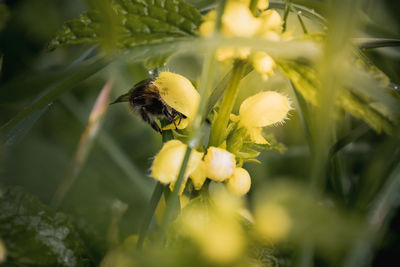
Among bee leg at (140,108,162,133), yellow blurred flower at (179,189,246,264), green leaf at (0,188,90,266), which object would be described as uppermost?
yellow blurred flower at (179,189,246,264)

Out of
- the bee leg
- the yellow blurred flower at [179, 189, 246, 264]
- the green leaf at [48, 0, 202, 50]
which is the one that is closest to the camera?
the yellow blurred flower at [179, 189, 246, 264]

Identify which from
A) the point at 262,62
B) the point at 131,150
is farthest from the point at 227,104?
the point at 131,150

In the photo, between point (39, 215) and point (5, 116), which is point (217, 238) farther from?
point (5, 116)

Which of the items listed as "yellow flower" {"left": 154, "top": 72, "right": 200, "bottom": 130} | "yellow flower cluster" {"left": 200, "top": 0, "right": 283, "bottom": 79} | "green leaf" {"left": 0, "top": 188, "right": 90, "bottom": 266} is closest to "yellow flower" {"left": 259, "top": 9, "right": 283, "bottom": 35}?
"yellow flower cluster" {"left": 200, "top": 0, "right": 283, "bottom": 79}

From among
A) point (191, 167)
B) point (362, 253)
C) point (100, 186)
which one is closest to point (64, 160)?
point (100, 186)

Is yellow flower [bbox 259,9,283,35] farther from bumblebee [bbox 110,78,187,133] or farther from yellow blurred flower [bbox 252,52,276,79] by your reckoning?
bumblebee [bbox 110,78,187,133]

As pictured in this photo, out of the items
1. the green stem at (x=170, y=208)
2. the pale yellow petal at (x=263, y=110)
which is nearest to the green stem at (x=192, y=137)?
the green stem at (x=170, y=208)
